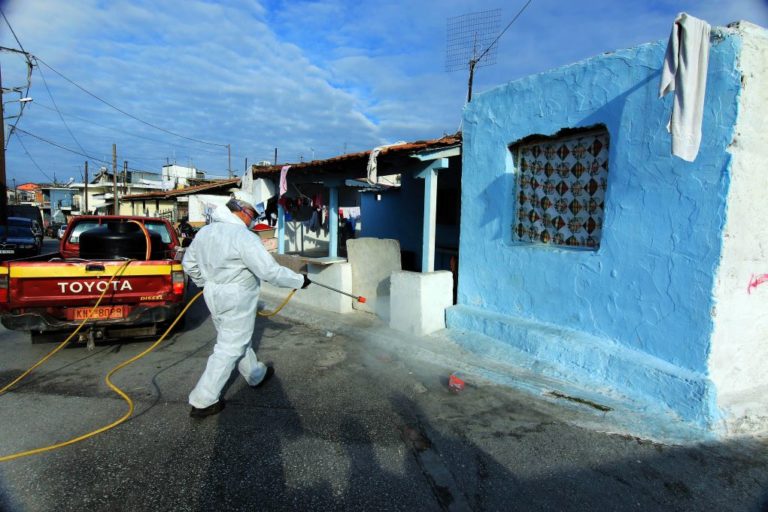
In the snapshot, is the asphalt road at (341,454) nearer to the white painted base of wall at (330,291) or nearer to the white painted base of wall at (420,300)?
the white painted base of wall at (420,300)

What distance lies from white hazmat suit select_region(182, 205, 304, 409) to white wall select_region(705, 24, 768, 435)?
366 centimetres

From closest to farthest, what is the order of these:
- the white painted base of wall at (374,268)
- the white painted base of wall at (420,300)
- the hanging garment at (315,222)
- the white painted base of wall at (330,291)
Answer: the white painted base of wall at (420,300)
the white painted base of wall at (374,268)
the white painted base of wall at (330,291)
the hanging garment at (315,222)

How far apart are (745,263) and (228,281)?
444cm

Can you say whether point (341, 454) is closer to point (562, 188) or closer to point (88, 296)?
point (562, 188)

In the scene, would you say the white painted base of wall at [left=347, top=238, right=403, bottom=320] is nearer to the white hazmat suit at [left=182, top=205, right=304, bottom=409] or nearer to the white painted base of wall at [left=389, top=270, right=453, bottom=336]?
the white painted base of wall at [left=389, top=270, right=453, bottom=336]

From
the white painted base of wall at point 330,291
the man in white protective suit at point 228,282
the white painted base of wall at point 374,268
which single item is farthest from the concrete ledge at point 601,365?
the white painted base of wall at point 330,291

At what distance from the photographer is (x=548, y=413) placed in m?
3.71

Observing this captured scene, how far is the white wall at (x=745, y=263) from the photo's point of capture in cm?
344

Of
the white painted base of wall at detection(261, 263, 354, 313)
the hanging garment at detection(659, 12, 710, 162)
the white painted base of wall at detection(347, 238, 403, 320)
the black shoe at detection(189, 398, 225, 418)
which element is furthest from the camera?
the white painted base of wall at detection(261, 263, 354, 313)

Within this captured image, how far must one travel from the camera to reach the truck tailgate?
4781 mm

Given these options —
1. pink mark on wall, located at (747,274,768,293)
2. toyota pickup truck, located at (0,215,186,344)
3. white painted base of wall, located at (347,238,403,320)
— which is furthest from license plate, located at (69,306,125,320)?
pink mark on wall, located at (747,274,768,293)

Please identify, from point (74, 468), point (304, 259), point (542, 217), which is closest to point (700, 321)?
point (542, 217)

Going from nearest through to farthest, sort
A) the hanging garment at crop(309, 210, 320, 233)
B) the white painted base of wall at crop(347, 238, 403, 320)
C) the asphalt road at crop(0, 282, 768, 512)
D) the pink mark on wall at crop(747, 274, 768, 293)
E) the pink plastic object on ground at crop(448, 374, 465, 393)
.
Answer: the asphalt road at crop(0, 282, 768, 512)
the pink mark on wall at crop(747, 274, 768, 293)
the pink plastic object on ground at crop(448, 374, 465, 393)
the white painted base of wall at crop(347, 238, 403, 320)
the hanging garment at crop(309, 210, 320, 233)

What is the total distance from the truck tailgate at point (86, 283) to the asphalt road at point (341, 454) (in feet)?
2.94
